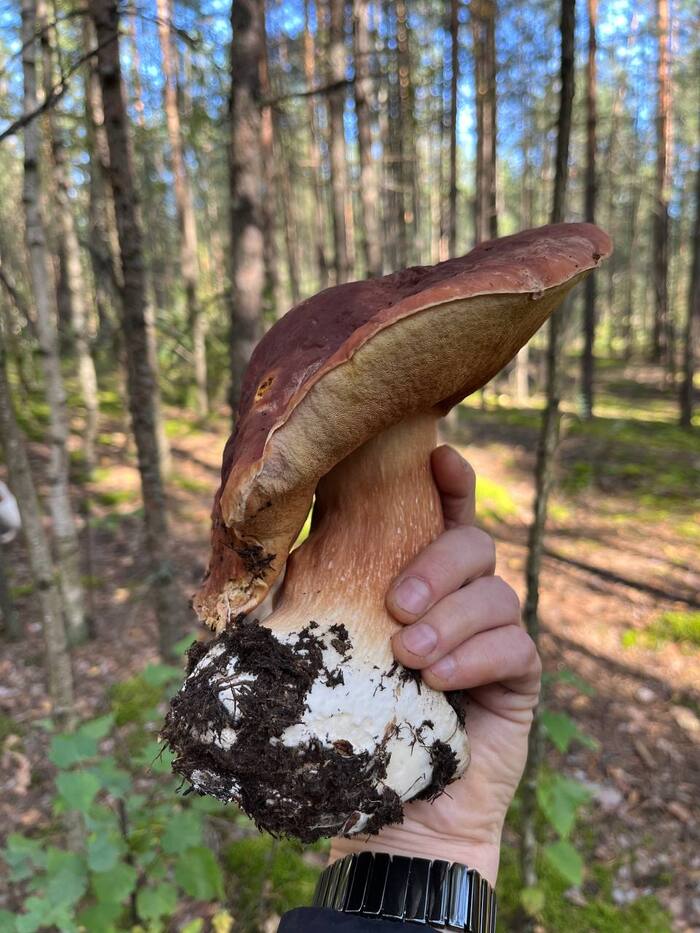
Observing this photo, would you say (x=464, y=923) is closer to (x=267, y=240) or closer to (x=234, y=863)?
(x=234, y=863)

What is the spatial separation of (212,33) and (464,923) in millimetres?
4036

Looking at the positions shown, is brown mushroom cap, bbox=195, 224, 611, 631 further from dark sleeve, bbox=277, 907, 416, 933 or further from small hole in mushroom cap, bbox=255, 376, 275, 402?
dark sleeve, bbox=277, 907, 416, 933

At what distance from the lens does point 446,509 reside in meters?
1.64

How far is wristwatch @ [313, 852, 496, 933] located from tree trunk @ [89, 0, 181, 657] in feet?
7.08

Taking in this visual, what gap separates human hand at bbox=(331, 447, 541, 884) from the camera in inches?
48.2

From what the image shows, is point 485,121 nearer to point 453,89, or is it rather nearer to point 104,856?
point 453,89

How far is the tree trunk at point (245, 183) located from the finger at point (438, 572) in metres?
2.43

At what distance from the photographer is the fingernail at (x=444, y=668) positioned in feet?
3.95

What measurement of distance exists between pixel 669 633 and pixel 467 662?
13.1ft

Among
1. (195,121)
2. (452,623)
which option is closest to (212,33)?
(195,121)

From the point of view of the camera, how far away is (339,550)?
52.4 inches

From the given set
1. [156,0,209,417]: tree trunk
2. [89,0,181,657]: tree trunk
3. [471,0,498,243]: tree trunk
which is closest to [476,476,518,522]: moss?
[471,0,498,243]: tree trunk

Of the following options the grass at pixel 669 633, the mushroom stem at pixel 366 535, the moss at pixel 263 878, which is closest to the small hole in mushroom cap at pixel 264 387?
the mushroom stem at pixel 366 535

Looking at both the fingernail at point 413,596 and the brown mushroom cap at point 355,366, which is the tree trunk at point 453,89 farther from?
the fingernail at point 413,596
